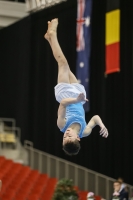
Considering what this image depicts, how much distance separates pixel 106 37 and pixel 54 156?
3.82 m

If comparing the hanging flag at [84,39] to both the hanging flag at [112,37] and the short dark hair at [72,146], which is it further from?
the short dark hair at [72,146]

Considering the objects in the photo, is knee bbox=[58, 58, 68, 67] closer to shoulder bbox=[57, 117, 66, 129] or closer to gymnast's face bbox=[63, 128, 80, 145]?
shoulder bbox=[57, 117, 66, 129]

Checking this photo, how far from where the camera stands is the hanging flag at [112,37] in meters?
12.5

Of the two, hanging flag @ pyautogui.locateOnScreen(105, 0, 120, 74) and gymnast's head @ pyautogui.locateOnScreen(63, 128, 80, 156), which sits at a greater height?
hanging flag @ pyautogui.locateOnScreen(105, 0, 120, 74)

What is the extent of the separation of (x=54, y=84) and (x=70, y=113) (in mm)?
8554

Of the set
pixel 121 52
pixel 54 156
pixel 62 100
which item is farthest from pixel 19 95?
pixel 62 100

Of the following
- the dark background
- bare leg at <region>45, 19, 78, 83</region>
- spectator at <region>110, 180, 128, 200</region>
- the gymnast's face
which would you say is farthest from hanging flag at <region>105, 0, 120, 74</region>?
the gymnast's face

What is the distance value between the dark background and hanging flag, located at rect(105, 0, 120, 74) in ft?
1.41

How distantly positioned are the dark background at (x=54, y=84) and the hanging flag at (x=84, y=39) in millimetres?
527

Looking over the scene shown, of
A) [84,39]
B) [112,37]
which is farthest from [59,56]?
[84,39]

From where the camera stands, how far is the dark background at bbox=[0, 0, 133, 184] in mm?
13148

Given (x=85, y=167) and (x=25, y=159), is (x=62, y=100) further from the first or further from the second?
(x=25, y=159)

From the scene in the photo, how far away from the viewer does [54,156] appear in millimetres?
15273

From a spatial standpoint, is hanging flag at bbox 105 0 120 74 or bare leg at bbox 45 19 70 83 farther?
hanging flag at bbox 105 0 120 74
